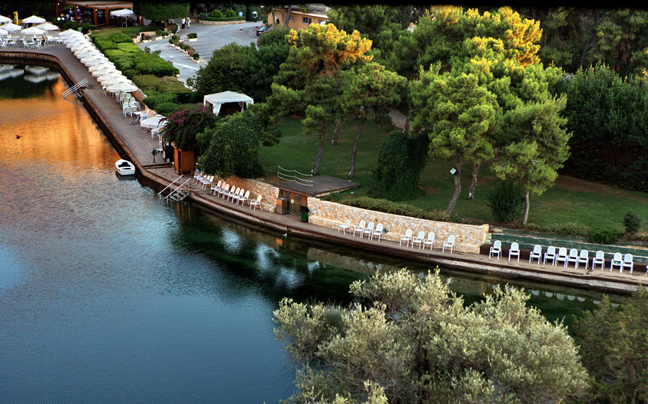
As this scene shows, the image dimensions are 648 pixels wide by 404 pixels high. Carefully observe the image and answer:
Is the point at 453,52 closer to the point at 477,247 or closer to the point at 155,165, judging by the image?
the point at 477,247

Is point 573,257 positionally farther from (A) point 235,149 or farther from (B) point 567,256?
(A) point 235,149

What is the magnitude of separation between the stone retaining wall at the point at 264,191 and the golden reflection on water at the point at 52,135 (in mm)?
11679

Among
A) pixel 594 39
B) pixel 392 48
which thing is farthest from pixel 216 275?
pixel 594 39

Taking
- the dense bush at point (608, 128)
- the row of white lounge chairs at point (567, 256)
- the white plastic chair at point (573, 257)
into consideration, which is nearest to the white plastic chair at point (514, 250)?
the row of white lounge chairs at point (567, 256)

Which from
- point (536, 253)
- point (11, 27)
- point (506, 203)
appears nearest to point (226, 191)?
point (506, 203)

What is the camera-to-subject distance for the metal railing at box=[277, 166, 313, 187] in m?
39.9

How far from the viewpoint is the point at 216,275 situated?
32688 mm

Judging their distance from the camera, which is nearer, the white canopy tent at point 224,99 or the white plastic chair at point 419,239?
the white plastic chair at point 419,239

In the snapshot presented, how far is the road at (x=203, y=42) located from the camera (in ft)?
236

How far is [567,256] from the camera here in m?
32.1

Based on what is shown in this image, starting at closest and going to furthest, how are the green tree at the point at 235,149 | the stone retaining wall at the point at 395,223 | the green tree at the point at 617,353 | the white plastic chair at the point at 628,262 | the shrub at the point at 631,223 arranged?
the green tree at the point at 617,353 < the white plastic chair at the point at 628,262 < the shrub at the point at 631,223 < the stone retaining wall at the point at 395,223 < the green tree at the point at 235,149

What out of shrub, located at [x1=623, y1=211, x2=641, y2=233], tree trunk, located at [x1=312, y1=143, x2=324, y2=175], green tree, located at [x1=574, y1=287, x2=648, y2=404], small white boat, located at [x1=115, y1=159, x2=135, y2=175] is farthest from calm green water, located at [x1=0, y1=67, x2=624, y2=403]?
green tree, located at [x1=574, y1=287, x2=648, y2=404]

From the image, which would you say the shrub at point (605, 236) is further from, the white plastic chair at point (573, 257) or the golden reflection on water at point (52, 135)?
the golden reflection on water at point (52, 135)

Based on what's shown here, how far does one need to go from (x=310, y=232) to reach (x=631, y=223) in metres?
15.3
